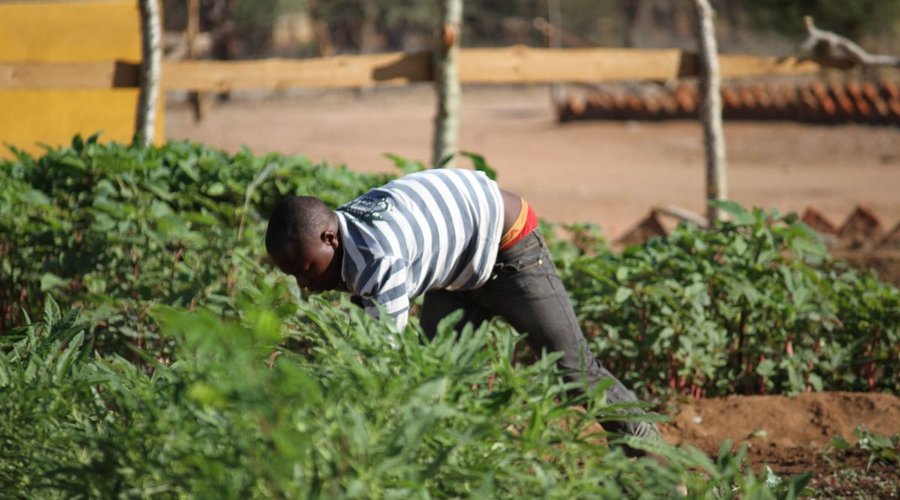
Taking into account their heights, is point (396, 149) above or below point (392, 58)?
below

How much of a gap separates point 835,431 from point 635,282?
38.5 inches

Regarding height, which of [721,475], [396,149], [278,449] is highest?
[278,449]

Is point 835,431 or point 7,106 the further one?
point 7,106

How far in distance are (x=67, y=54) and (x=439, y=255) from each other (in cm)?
772

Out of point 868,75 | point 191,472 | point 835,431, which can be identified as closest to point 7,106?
point 835,431

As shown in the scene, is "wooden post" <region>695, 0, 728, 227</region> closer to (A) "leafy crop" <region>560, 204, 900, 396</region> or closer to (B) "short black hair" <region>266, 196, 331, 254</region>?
(A) "leafy crop" <region>560, 204, 900, 396</region>

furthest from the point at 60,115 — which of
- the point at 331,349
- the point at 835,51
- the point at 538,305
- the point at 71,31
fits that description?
the point at 331,349

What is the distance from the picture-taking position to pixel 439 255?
3.50 metres

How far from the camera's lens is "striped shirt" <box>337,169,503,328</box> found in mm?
3211

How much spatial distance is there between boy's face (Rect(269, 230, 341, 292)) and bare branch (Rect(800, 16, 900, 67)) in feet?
19.2

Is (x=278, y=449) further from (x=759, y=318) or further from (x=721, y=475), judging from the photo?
(x=759, y=318)

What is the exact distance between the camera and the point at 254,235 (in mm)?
4867

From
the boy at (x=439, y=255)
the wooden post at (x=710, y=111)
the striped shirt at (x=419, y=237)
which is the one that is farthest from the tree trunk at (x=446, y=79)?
the striped shirt at (x=419, y=237)

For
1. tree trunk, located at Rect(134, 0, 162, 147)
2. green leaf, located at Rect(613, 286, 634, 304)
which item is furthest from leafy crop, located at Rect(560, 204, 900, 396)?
tree trunk, located at Rect(134, 0, 162, 147)
